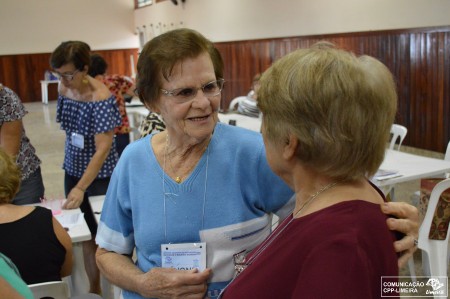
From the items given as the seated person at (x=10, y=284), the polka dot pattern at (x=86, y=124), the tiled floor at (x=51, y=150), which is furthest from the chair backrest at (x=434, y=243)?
the seated person at (x=10, y=284)

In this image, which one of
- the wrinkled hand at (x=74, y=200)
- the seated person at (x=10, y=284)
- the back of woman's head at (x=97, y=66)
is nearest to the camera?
the seated person at (x=10, y=284)

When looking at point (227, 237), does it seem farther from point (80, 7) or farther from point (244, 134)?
point (80, 7)

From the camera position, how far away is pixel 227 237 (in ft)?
Result: 4.77

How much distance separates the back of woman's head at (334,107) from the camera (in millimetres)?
932

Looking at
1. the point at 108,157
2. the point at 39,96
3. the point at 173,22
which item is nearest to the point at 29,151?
the point at 108,157

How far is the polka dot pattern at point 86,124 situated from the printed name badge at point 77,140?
2 centimetres

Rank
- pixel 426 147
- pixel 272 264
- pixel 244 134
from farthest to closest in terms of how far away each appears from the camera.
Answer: pixel 426 147, pixel 244 134, pixel 272 264

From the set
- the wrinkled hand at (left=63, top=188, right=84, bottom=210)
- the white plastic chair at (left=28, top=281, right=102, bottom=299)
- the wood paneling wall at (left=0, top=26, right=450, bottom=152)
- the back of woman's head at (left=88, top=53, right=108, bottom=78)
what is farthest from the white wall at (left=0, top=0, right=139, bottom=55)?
the white plastic chair at (left=28, top=281, right=102, bottom=299)

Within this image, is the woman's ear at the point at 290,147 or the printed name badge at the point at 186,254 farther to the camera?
the printed name badge at the point at 186,254

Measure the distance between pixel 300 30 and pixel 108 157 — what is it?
6891 mm

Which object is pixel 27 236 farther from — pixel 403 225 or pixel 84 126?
pixel 403 225

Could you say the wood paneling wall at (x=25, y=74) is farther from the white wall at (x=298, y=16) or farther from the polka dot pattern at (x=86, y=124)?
the polka dot pattern at (x=86, y=124)

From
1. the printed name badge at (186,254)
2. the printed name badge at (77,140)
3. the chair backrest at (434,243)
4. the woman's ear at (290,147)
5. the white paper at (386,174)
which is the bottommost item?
the chair backrest at (434,243)

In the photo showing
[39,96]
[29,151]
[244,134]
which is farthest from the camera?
[39,96]
